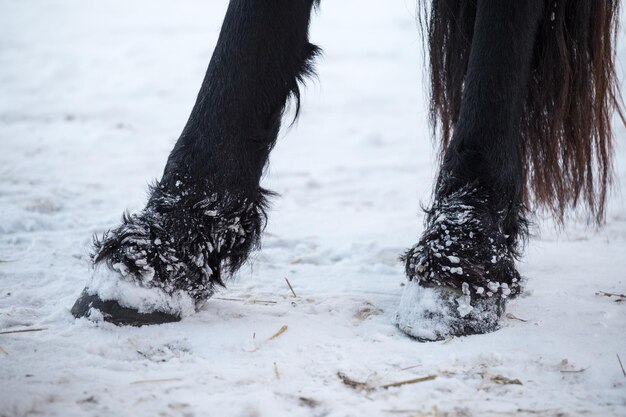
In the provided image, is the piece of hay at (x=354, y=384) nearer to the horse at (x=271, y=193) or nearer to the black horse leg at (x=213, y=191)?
the horse at (x=271, y=193)

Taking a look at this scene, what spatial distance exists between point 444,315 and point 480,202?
10.4 inches

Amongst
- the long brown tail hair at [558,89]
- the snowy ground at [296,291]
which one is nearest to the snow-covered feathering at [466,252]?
the snowy ground at [296,291]

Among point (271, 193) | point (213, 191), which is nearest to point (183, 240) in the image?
point (213, 191)

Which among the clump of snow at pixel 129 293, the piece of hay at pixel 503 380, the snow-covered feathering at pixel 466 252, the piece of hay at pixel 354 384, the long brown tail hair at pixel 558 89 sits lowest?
the piece of hay at pixel 354 384

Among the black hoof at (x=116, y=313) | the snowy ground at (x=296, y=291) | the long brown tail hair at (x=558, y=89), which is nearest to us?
the snowy ground at (x=296, y=291)

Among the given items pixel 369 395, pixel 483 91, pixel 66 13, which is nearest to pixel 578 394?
pixel 369 395

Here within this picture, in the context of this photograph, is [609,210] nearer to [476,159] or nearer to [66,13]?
[476,159]

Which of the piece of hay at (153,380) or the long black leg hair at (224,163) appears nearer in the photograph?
the piece of hay at (153,380)

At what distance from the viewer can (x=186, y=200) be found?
1.52 meters

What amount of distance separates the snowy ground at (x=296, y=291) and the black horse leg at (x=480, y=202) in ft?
0.25

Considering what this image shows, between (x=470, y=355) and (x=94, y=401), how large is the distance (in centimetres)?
70

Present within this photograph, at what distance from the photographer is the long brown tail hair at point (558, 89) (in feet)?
5.66

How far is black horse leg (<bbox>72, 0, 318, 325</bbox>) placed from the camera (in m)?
1.46

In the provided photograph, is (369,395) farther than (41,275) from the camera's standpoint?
No
